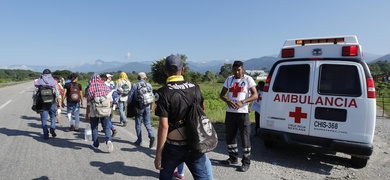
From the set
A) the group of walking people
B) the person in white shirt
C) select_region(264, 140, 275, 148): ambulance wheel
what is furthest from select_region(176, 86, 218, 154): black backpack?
select_region(264, 140, 275, 148): ambulance wheel

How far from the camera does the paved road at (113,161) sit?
4.05 meters

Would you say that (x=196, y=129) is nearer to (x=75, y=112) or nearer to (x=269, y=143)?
(x=269, y=143)

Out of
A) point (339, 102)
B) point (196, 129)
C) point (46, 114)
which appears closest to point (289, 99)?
point (339, 102)

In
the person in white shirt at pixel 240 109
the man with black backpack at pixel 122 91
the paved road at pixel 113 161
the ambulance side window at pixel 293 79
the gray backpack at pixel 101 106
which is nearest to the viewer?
the paved road at pixel 113 161

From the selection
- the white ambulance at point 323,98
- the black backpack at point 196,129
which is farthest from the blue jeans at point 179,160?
the white ambulance at point 323,98

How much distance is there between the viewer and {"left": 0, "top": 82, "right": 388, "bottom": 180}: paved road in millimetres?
4051

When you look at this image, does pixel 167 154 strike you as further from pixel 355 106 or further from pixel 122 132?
pixel 122 132

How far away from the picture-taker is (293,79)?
15.4 ft

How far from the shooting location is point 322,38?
466 cm

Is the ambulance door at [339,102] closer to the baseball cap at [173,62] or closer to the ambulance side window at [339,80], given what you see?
the ambulance side window at [339,80]

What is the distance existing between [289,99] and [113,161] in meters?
3.50

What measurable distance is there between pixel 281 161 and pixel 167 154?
3.26 metres

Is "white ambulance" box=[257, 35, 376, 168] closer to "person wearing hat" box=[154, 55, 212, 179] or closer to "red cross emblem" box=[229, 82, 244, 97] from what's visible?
"red cross emblem" box=[229, 82, 244, 97]

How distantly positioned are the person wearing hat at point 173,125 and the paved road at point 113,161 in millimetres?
1666
